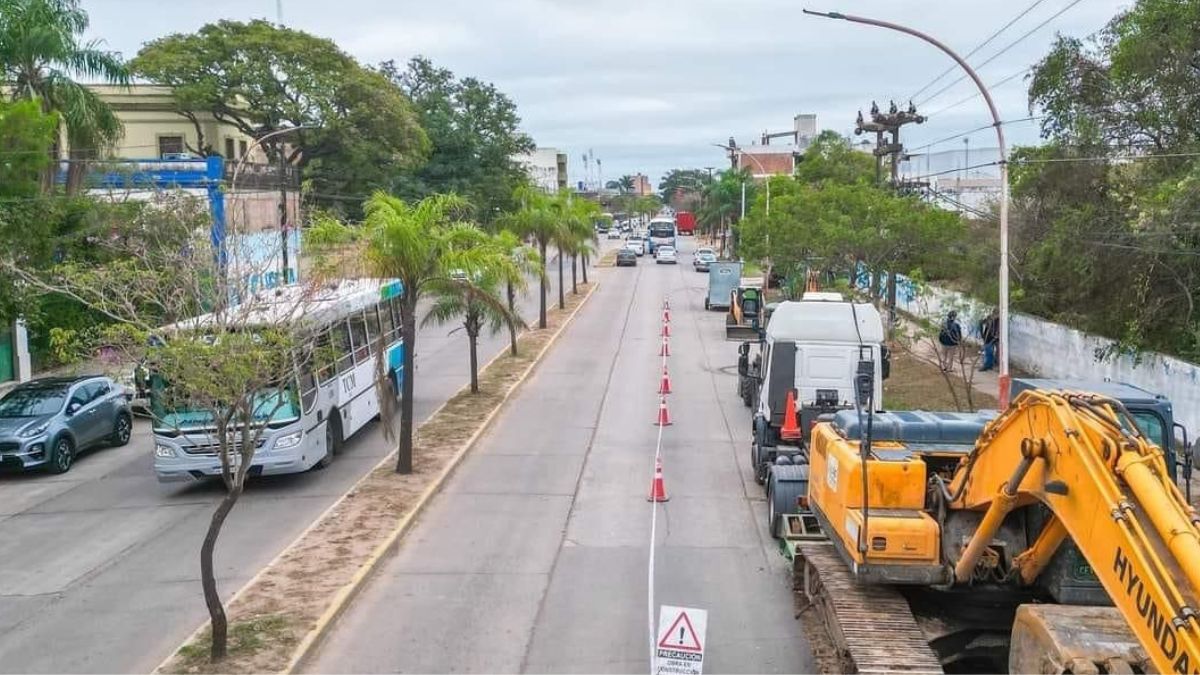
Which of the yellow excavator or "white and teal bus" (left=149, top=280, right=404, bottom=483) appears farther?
"white and teal bus" (left=149, top=280, right=404, bottom=483)

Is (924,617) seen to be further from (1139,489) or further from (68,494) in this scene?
(68,494)

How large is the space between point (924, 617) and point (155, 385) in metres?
12.2

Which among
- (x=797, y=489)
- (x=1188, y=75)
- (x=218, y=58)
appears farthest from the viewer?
(x=218, y=58)

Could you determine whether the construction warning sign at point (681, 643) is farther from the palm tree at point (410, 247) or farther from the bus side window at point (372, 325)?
the bus side window at point (372, 325)

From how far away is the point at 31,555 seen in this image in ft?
50.8

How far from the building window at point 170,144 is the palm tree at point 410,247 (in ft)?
146

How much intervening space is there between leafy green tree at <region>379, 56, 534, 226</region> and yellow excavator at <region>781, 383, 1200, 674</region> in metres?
58.2

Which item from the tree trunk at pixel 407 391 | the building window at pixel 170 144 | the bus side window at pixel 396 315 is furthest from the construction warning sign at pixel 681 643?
the building window at pixel 170 144

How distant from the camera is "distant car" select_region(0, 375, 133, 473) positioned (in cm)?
2041

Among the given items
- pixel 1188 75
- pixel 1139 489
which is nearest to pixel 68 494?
pixel 1139 489

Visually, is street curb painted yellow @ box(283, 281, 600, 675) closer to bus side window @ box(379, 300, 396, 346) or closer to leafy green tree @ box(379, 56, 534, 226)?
bus side window @ box(379, 300, 396, 346)

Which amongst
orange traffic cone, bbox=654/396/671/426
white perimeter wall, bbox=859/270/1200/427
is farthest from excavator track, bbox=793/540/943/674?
white perimeter wall, bbox=859/270/1200/427

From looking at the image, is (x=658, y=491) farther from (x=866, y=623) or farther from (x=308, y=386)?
(x=866, y=623)

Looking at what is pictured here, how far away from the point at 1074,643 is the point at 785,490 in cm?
799
